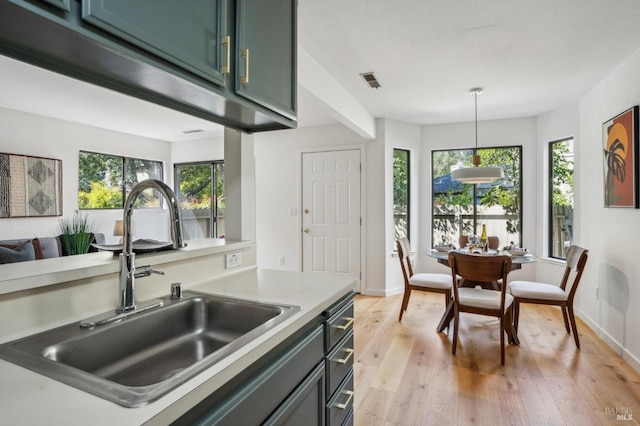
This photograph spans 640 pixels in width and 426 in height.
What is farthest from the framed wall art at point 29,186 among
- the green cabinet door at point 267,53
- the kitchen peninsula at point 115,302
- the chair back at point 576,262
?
the chair back at point 576,262

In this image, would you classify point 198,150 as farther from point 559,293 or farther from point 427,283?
point 559,293

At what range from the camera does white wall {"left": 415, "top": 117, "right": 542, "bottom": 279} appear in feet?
15.3

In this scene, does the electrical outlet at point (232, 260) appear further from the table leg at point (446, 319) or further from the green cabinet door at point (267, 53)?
the table leg at point (446, 319)

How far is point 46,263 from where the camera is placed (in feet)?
3.79

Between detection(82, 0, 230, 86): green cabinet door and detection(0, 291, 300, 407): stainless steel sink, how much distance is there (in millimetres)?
789

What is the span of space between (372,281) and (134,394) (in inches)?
169

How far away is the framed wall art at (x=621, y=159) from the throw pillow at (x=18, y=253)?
5550 mm

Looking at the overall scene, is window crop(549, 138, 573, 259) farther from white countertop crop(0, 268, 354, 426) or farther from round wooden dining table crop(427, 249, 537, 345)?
white countertop crop(0, 268, 354, 426)

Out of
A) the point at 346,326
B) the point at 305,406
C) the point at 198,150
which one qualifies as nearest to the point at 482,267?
the point at 346,326

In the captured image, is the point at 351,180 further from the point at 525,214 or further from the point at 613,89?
the point at 613,89

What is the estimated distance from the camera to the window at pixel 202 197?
6473 millimetres

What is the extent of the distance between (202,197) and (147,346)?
5719mm

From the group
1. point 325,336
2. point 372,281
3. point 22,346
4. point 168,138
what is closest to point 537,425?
point 325,336

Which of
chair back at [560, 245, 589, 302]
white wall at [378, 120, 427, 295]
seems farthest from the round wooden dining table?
white wall at [378, 120, 427, 295]
